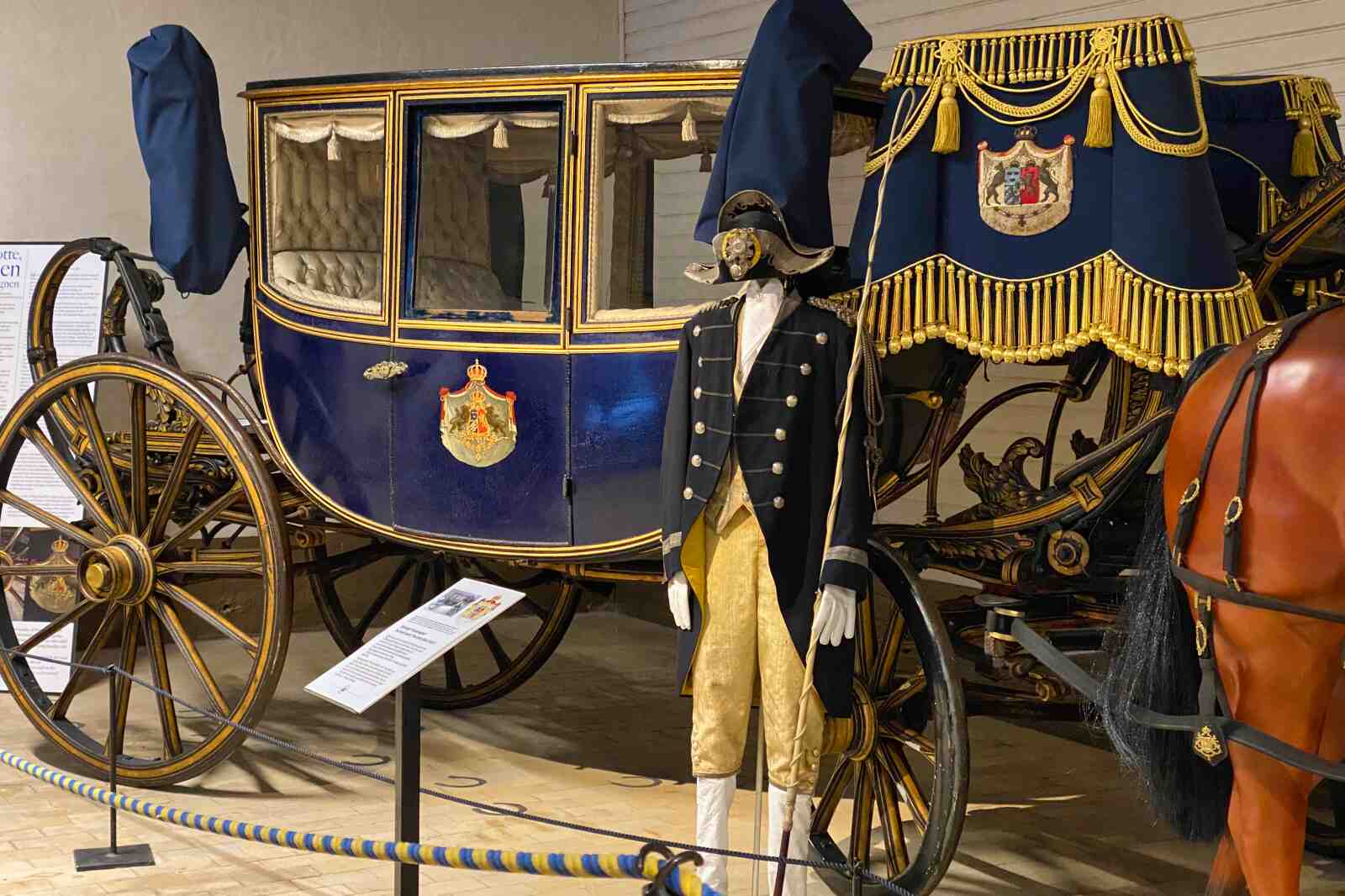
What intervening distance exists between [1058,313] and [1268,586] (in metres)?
0.79

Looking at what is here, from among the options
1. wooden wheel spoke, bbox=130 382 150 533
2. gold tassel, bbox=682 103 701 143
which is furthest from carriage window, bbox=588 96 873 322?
wooden wheel spoke, bbox=130 382 150 533

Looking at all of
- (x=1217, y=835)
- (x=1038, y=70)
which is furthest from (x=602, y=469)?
(x=1217, y=835)

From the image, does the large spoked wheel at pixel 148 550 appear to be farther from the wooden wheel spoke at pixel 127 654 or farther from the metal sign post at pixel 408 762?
the metal sign post at pixel 408 762

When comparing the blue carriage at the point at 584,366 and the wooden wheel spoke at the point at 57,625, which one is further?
the wooden wheel spoke at the point at 57,625

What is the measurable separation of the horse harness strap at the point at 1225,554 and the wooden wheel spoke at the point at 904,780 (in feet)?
2.53

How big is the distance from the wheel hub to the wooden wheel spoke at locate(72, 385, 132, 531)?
7 cm

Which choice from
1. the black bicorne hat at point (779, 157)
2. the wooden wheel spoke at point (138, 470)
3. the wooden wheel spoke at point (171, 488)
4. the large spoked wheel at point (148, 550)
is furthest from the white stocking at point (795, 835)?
the wooden wheel spoke at point (138, 470)

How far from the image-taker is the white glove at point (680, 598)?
3.44 meters

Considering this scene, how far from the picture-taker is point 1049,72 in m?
3.37

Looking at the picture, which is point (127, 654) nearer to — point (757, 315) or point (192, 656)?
point (192, 656)

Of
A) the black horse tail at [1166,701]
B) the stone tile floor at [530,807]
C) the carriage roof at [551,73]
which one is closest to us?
the black horse tail at [1166,701]

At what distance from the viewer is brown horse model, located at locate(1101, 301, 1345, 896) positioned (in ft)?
8.91

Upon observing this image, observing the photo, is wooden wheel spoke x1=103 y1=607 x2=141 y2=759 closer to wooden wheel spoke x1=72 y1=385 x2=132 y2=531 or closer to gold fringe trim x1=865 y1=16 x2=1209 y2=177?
wooden wheel spoke x1=72 y1=385 x2=132 y2=531

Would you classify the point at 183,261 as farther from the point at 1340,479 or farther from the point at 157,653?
the point at 1340,479
